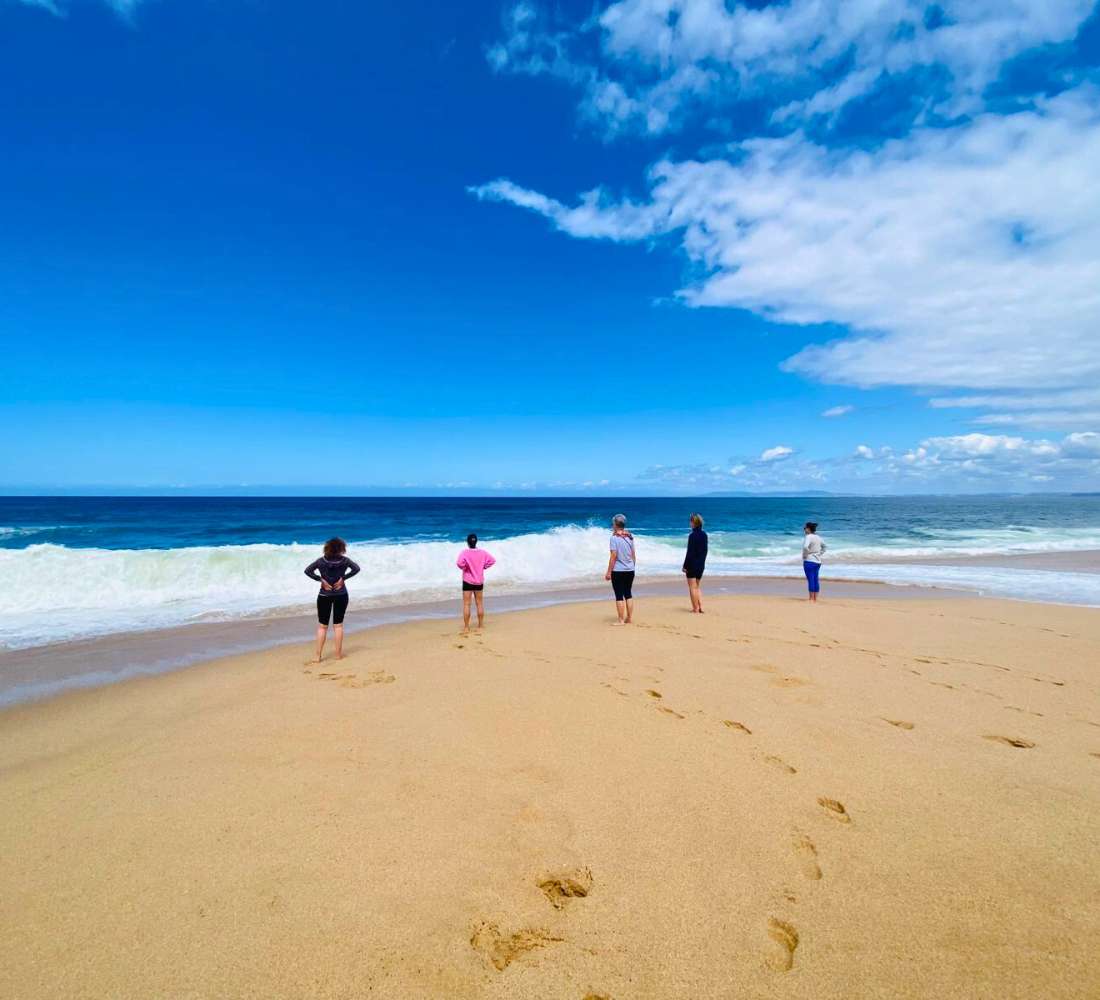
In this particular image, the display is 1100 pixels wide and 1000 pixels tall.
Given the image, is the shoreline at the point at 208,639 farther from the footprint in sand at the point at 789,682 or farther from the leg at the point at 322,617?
the footprint in sand at the point at 789,682

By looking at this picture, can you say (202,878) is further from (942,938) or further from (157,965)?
(942,938)

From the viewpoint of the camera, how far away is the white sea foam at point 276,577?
12727 mm

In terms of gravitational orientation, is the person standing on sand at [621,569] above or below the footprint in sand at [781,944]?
above

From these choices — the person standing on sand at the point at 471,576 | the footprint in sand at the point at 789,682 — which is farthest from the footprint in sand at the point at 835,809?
the person standing on sand at the point at 471,576

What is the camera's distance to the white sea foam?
12.7 m

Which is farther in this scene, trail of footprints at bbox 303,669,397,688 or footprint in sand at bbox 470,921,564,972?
trail of footprints at bbox 303,669,397,688

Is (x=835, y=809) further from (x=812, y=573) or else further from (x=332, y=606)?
(x=812, y=573)

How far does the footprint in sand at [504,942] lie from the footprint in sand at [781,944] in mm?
972

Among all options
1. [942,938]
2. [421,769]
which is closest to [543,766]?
[421,769]

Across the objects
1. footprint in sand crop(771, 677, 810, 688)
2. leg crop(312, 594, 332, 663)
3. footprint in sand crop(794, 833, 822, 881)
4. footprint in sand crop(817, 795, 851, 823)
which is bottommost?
footprint in sand crop(794, 833, 822, 881)

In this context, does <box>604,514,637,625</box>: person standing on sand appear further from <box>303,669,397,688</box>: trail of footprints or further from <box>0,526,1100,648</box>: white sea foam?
<box>0,526,1100,648</box>: white sea foam

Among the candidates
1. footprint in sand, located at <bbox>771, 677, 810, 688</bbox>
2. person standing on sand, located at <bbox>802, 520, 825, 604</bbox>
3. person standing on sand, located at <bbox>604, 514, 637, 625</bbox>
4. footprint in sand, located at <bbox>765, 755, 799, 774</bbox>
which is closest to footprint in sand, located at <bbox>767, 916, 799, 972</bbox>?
footprint in sand, located at <bbox>765, 755, 799, 774</bbox>

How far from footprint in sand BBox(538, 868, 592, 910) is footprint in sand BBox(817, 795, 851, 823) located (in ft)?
5.68

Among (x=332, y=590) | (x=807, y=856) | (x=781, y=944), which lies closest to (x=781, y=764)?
(x=807, y=856)
